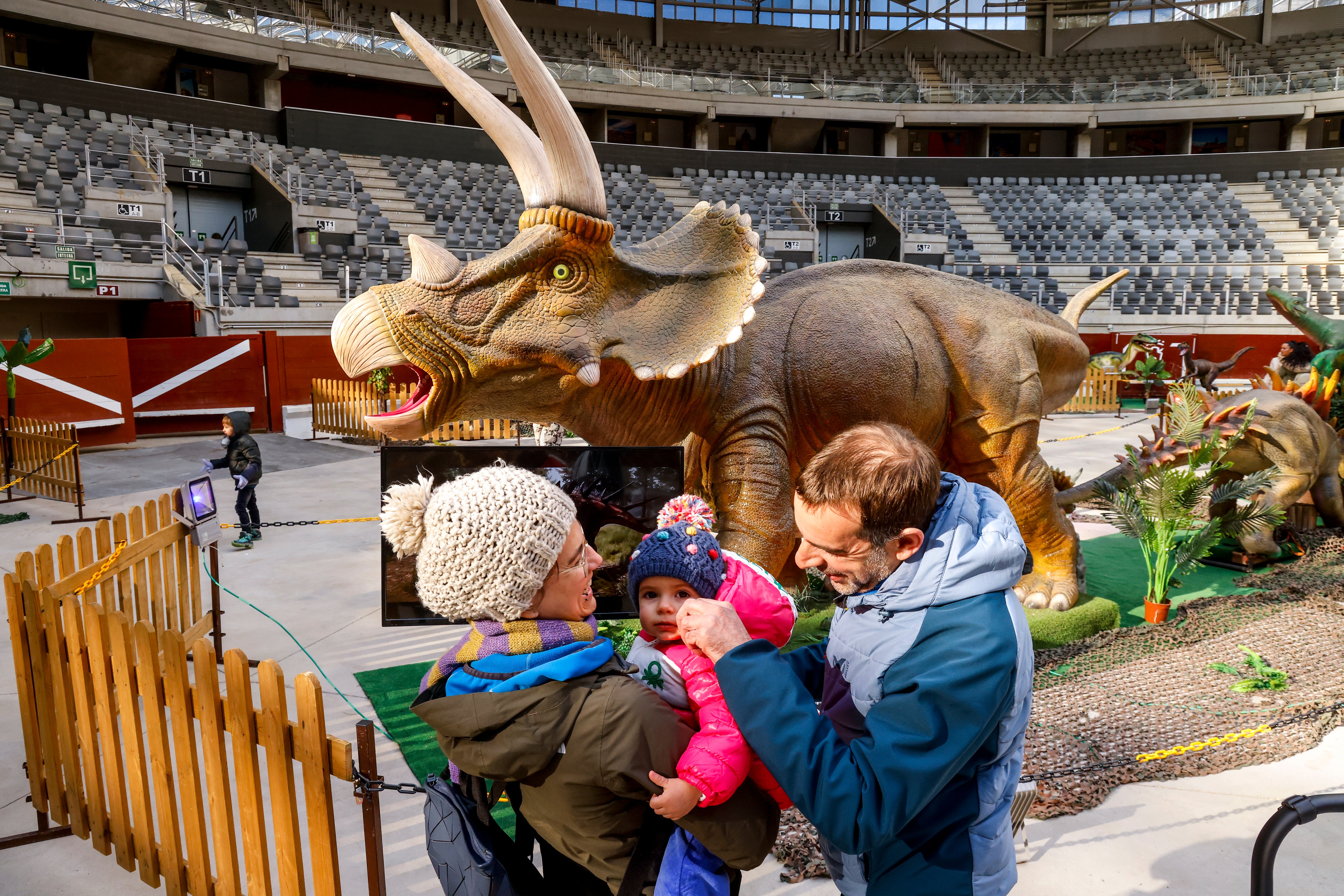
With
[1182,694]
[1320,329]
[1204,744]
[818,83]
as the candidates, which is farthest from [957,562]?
[818,83]

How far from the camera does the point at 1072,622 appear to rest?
185 inches

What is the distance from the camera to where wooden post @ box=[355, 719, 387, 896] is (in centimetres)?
203

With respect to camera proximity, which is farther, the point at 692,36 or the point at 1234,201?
the point at 692,36

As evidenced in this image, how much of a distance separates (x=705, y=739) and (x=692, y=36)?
118ft

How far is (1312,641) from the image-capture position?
15.4ft

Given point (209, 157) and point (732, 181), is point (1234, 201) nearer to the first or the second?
point (732, 181)

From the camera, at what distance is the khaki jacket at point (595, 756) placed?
4.96 feet

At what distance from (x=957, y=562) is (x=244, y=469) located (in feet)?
25.1

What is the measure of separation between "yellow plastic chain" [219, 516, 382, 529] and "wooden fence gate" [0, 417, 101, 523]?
153 cm

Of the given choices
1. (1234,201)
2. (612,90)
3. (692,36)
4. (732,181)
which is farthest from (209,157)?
(1234,201)

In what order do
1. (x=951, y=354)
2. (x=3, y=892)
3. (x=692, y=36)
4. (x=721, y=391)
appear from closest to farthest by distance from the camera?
1. (x=3, y=892)
2. (x=721, y=391)
3. (x=951, y=354)
4. (x=692, y=36)

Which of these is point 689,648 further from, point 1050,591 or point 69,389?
point 69,389

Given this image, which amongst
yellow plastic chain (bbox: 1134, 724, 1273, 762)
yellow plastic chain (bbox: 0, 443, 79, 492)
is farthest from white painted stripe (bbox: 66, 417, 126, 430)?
yellow plastic chain (bbox: 1134, 724, 1273, 762)

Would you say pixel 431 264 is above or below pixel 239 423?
above
